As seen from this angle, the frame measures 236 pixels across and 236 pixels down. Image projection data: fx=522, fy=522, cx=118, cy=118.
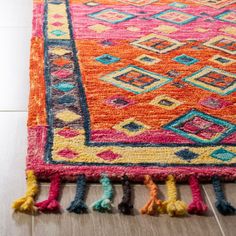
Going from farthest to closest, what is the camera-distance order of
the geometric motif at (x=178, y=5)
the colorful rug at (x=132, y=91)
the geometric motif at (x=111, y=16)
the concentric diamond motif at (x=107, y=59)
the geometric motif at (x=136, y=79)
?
the geometric motif at (x=178, y=5) < the geometric motif at (x=111, y=16) < the concentric diamond motif at (x=107, y=59) < the geometric motif at (x=136, y=79) < the colorful rug at (x=132, y=91)

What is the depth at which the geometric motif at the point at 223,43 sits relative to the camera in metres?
1.92

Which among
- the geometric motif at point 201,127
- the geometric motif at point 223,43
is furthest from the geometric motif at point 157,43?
the geometric motif at point 201,127

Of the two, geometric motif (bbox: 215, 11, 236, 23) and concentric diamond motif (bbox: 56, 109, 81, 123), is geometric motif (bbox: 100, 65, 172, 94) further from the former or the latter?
geometric motif (bbox: 215, 11, 236, 23)

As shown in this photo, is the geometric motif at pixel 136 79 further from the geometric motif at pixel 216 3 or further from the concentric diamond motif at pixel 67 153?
the geometric motif at pixel 216 3

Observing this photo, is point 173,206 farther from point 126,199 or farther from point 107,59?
point 107,59

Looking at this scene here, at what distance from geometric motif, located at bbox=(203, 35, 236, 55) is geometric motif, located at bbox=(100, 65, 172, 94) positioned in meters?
0.34

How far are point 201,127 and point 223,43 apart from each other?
2.14 feet

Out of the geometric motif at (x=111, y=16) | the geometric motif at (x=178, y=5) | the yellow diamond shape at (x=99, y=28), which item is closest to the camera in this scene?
the yellow diamond shape at (x=99, y=28)

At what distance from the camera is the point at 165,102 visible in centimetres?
155

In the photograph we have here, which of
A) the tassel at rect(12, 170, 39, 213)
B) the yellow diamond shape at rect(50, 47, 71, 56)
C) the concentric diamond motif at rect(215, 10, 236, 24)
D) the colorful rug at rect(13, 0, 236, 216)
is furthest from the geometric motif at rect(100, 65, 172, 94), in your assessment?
the concentric diamond motif at rect(215, 10, 236, 24)

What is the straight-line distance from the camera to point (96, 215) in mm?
1106

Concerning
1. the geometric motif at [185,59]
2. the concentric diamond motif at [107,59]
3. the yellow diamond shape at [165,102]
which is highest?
the concentric diamond motif at [107,59]

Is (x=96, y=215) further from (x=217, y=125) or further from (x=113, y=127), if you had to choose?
(x=217, y=125)

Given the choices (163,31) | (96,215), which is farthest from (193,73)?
(96,215)
